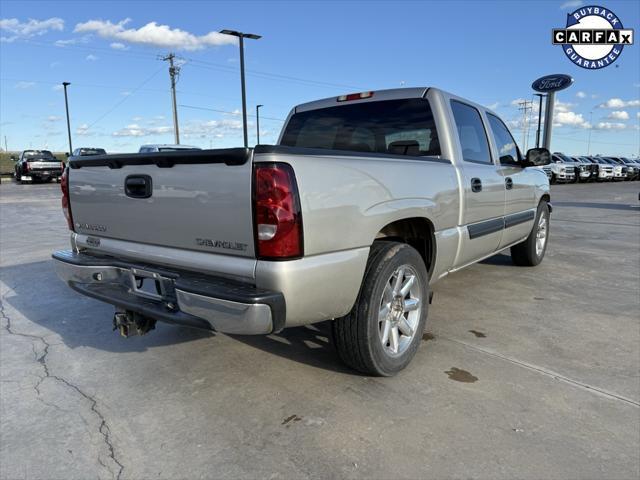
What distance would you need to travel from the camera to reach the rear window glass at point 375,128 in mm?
3814

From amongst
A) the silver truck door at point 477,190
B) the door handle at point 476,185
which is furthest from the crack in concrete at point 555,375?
the door handle at point 476,185

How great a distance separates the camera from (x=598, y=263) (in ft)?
21.1

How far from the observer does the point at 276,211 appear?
2.22 metres

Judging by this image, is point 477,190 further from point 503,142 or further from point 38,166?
point 38,166

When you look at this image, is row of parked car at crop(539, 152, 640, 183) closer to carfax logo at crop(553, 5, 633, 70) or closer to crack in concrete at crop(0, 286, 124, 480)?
carfax logo at crop(553, 5, 633, 70)

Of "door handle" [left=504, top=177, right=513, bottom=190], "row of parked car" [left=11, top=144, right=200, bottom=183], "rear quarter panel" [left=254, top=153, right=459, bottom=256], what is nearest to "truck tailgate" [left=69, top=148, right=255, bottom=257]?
"rear quarter panel" [left=254, top=153, right=459, bottom=256]

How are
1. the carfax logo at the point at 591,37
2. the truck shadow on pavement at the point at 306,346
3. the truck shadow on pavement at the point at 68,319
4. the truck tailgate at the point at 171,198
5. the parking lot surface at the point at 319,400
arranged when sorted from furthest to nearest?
the carfax logo at the point at 591,37 → the truck shadow on pavement at the point at 68,319 → the truck shadow on pavement at the point at 306,346 → the truck tailgate at the point at 171,198 → the parking lot surface at the point at 319,400

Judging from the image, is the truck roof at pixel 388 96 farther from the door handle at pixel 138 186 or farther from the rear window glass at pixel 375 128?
the door handle at pixel 138 186

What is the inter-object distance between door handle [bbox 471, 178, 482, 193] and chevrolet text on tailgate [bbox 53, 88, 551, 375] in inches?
0.7

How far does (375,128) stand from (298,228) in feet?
6.76

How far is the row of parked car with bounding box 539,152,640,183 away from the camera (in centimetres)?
3103

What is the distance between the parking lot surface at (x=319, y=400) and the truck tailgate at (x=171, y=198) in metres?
0.95

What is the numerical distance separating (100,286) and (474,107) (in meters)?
3.58

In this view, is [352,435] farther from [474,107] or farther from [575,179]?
[575,179]
